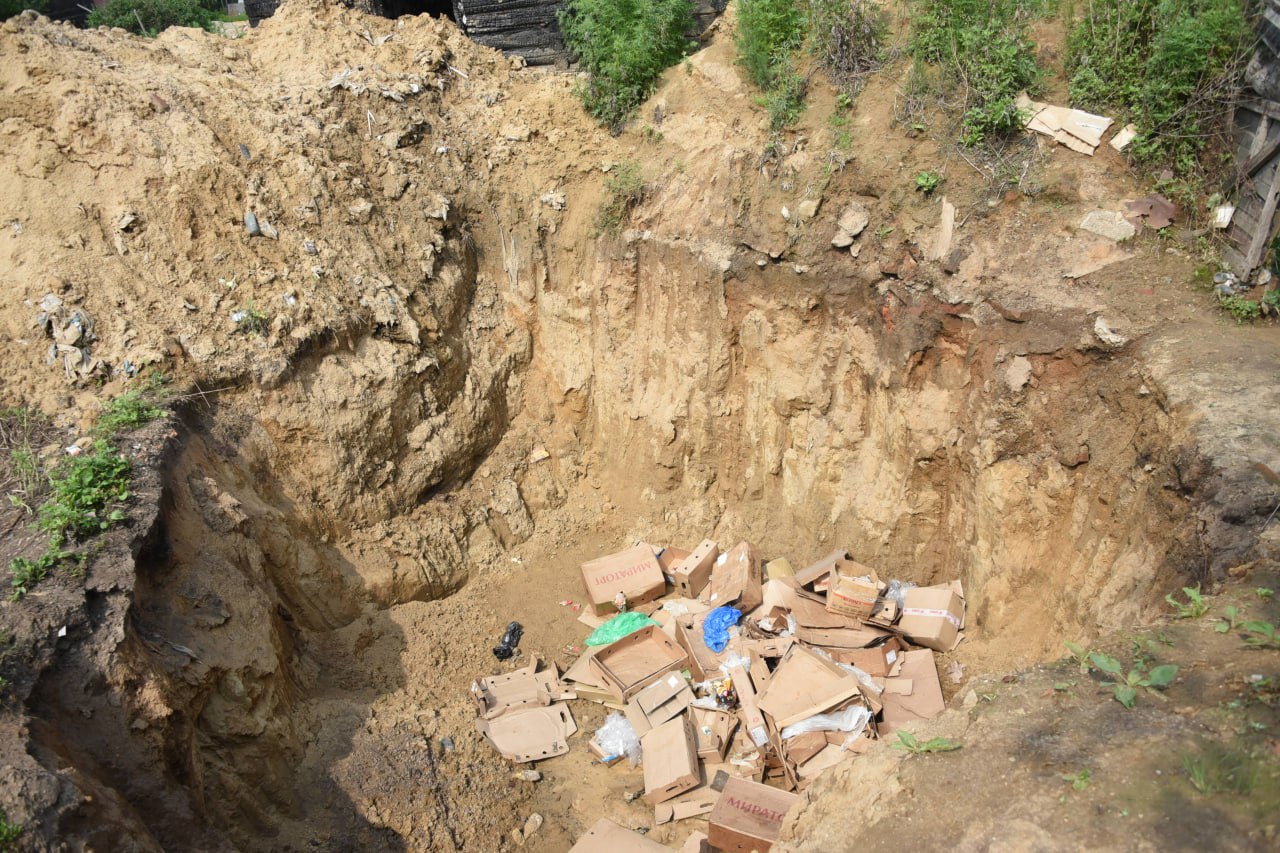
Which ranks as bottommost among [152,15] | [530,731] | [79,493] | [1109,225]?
[530,731]

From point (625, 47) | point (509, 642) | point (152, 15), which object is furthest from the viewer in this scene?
point (152, 15)

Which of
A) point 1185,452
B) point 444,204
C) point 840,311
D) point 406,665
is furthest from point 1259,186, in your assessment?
point 406,665

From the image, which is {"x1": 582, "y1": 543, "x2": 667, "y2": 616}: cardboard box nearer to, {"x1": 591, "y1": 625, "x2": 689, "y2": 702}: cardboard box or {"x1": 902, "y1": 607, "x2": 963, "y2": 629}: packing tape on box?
{"x1": 591, "y1": 625, "x2": 689, "y2": 702}: cardboard box

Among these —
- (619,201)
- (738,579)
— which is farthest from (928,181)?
(738,579)

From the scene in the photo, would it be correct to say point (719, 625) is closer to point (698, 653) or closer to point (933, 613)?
point (698, 653)

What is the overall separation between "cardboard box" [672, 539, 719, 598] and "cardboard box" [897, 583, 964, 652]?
2.01 meters

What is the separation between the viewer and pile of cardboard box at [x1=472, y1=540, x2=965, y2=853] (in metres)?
6.01

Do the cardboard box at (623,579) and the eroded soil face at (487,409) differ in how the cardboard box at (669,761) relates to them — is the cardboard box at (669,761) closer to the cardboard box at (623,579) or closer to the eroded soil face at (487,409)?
the eroded soil face at (487,409)

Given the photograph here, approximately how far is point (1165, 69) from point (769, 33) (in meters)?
3.65

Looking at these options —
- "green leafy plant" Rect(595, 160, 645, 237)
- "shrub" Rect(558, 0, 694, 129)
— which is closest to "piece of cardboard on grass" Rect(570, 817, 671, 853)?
"green leafy plant" Rect(595, 160, 645, 237)

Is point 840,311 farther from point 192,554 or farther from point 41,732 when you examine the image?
point 41,732

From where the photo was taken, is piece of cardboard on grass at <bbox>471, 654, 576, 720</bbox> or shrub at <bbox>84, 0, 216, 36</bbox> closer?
piece of cardboard on grass at <bbox>471, 654, 576, 720</bbox>

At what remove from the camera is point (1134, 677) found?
3.79 meters

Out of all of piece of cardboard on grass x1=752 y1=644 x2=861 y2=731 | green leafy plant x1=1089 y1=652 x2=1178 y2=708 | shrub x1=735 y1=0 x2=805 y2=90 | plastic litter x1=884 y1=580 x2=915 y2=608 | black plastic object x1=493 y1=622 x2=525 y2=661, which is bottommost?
black plastic object x1=493 y1=622 x2=525 y2=661
